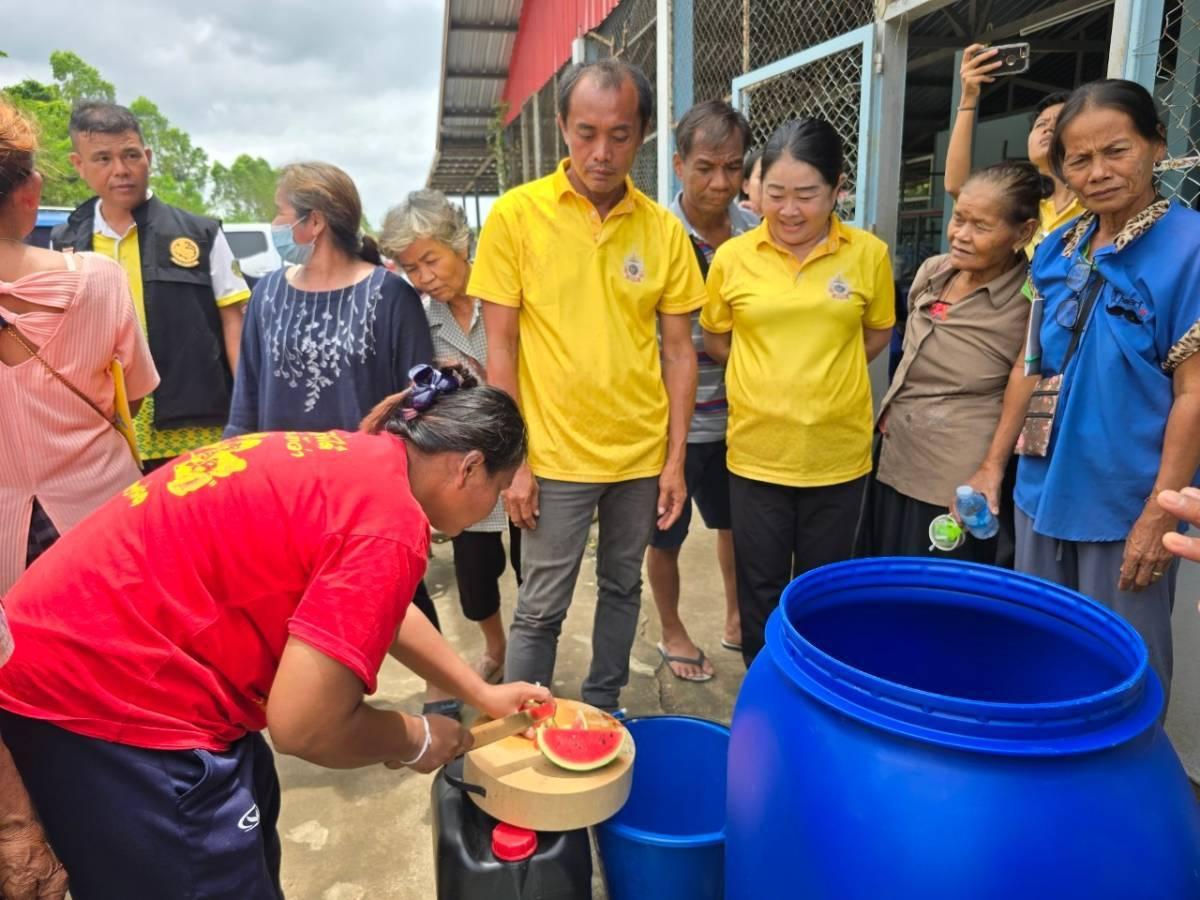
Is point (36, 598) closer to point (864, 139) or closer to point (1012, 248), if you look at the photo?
point (1012, 248)

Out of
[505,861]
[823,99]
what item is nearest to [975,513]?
[505,861]

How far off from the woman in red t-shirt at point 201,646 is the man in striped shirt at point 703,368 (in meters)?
1.49

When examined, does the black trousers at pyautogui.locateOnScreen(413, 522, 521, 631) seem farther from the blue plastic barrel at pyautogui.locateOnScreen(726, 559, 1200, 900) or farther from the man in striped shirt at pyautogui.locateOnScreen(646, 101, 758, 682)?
the blue plastic barrel at pyautogui.locateOnScreen(726, 559, 1200, 900)

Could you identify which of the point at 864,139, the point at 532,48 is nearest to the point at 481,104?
the point at 532,48

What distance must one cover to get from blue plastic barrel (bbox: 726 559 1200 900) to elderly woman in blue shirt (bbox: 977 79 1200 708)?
58 centimetres

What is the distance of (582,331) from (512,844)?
3.96 ft

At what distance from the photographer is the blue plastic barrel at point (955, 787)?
91 centimetres

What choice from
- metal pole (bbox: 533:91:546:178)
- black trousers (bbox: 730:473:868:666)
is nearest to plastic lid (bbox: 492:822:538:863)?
black trousers (bbox: 730:473:868:666)

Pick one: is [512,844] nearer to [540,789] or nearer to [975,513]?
[540,789]

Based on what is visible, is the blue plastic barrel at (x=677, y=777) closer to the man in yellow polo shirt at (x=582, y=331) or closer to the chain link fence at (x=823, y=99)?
the man in yellow polo shirt at (x=582, y=331)

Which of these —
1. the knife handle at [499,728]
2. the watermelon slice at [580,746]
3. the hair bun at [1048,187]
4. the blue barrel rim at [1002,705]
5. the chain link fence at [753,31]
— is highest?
the chain link fence at [753,31]

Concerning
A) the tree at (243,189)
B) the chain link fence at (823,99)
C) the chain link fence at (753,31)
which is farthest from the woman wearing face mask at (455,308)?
the tree at (243,189)

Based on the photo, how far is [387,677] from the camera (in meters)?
2.92

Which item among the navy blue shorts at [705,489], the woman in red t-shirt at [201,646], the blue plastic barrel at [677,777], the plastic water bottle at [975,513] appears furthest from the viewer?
the navy blue shorts at [705,489]
